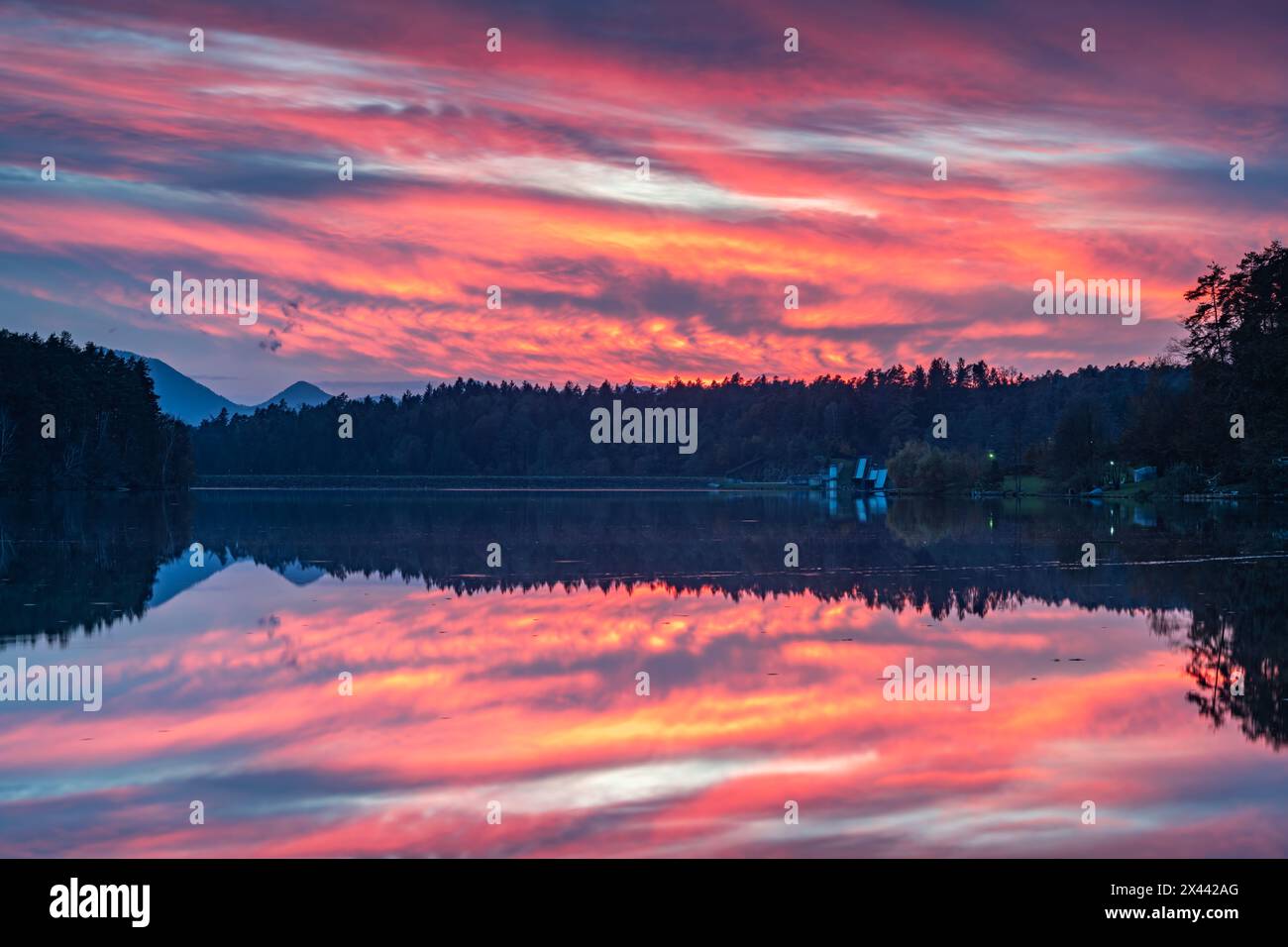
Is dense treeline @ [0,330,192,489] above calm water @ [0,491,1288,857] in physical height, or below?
above

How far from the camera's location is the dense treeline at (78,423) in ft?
298

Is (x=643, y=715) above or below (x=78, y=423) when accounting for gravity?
below

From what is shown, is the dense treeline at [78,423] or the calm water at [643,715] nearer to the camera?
the calm water at [643,715]

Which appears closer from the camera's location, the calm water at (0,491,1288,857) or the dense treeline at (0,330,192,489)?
the calm water at (0,491,1288,857)

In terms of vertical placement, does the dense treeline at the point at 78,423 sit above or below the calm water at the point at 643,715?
above

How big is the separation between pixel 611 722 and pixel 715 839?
3536 mm

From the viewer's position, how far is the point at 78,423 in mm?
99625

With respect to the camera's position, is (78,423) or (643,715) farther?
(78,423)

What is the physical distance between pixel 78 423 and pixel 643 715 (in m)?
99.1

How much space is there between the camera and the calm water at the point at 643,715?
8234 mm

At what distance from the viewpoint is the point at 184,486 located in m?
121

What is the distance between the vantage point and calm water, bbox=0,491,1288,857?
8234 millimetres

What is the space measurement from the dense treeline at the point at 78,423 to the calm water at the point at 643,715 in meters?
73.1

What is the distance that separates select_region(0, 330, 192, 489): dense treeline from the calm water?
73.1 meters
